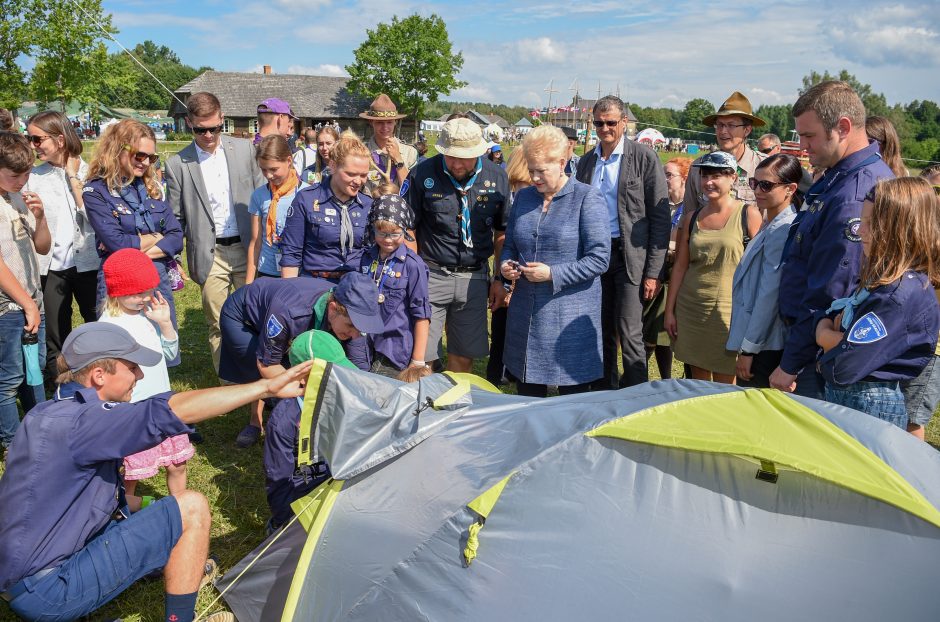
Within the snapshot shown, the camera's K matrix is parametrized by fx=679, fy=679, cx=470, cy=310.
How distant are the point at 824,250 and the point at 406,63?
5605cm

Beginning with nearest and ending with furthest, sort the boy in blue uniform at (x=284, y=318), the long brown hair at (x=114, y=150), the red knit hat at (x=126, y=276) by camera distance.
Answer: the boy in blue uniform at (x=284, y=318) → the red knit hat at (x=126, y=276) → the long brown hair at (x=114, y=150)

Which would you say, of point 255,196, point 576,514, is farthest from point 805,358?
point 255,196

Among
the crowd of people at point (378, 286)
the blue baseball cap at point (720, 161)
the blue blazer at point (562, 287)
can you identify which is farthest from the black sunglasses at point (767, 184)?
the blue blazer at point (562, 287)

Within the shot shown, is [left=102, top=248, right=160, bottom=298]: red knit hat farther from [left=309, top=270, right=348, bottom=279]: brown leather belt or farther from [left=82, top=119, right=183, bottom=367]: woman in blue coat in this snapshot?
[left=309, top=270, right=348, bottom=279]: brown leather belt

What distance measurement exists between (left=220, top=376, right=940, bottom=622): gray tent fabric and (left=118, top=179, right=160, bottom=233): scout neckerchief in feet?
9.42

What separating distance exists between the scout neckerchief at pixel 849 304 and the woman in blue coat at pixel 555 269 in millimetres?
1452

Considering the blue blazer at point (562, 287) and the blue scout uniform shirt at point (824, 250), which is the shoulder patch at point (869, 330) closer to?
the blue scout uniform shirt at point (824, 250)

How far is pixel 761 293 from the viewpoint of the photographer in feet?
12.5

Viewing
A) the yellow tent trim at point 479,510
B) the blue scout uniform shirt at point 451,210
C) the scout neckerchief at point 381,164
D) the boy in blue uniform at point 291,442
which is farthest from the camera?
the scout neckerchief at point 381,164

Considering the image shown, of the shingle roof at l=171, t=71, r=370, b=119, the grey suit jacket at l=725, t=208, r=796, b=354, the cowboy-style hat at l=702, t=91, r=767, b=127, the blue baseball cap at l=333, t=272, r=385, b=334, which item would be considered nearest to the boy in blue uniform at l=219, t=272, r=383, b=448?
the blue baseball cap at l=333, t=272, r=385, b=334

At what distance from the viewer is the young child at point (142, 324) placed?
3.64m

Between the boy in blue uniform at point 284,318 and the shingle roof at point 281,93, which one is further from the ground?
the shingle roof at point 281,93

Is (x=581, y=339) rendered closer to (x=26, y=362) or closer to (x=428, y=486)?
(x=428, y=486)

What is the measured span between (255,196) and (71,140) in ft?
4.82
